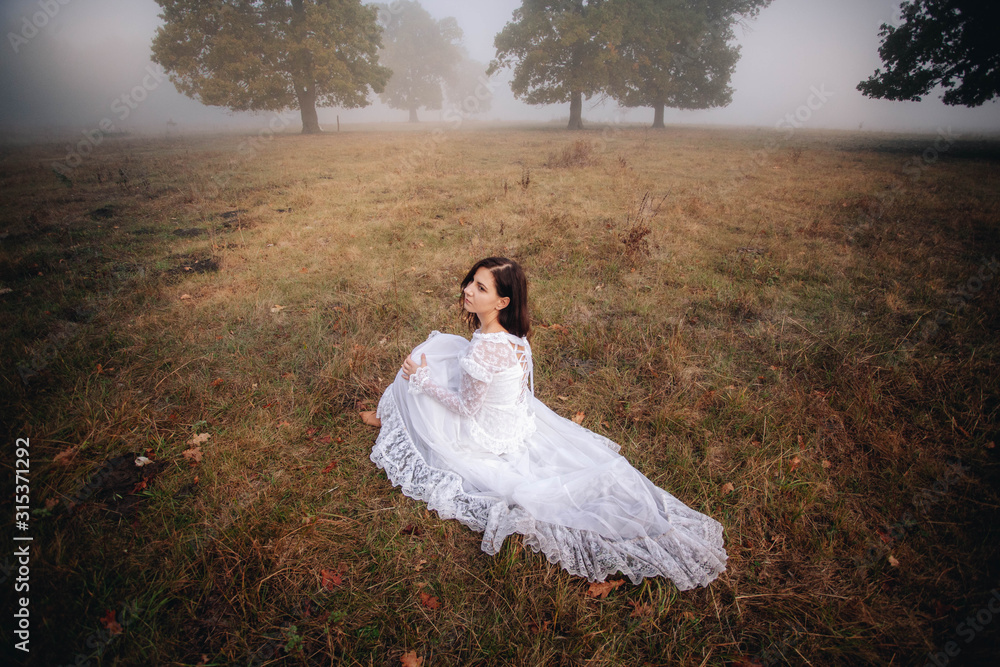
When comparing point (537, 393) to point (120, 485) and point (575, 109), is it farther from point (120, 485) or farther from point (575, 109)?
point (575, 109)

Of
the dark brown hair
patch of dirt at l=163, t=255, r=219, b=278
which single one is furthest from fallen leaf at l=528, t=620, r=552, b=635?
patch of dirt at l=163, t=255, r=219, b=278

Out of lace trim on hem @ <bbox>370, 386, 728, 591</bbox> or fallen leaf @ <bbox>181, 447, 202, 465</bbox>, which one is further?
fallen leaf @ <bbox>181, 447, 202, 465</bbox>

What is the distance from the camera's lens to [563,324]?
4.93 meters

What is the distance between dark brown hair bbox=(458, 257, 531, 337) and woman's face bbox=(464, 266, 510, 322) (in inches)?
1.0

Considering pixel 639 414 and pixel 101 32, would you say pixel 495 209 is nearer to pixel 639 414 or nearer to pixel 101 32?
pixel 639 414

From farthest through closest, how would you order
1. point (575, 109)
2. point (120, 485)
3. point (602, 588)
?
point (575, 109), point (120, 485), point (602, 588)

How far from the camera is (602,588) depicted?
2.27 m

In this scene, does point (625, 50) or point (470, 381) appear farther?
point (625, 50)

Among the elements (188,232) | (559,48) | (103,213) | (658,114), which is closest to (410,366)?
(188,232)

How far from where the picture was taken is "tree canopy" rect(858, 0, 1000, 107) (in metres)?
15.4

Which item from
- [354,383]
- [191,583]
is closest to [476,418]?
[354,383]

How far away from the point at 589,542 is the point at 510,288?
5.51 feet

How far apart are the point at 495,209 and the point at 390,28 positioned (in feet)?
188

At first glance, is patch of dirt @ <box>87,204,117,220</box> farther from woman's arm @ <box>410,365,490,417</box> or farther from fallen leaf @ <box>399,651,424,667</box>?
fallen leaf @ <box>399,651,424,667</box>
